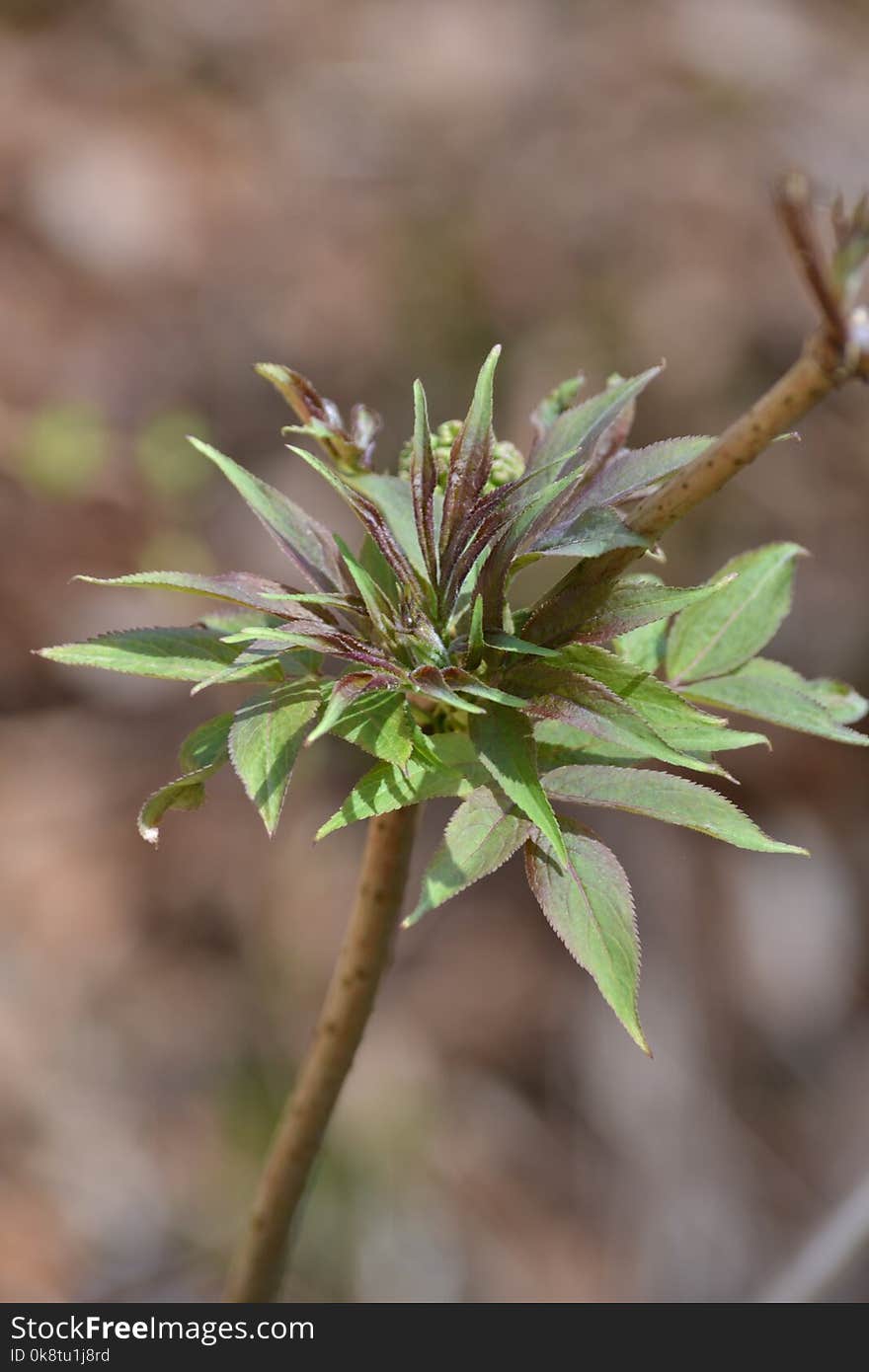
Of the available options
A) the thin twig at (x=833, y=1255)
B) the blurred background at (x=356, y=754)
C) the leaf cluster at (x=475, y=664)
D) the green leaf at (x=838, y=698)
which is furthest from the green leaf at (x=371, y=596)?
the blurred background at (x=356, y=754)

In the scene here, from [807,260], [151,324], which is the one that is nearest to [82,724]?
[151,324]

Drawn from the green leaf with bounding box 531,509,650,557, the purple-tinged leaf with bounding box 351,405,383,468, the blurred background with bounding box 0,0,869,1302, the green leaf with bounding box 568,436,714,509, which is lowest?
the blurred background with bounding box 0,0,869,1302

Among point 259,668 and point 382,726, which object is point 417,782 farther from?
point 259,668

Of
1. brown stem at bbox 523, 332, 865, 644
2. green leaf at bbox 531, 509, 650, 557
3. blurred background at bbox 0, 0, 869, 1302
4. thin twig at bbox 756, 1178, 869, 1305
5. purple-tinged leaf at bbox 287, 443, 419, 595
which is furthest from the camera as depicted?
blurred background at bbox 0, 0, 869, 1302

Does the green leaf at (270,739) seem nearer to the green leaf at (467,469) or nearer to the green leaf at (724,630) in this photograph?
the green leaf at (467,469)

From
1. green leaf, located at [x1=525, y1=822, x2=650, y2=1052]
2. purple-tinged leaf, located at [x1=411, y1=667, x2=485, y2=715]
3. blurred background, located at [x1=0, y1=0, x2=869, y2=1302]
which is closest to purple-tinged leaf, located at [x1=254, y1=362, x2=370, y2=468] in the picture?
purple-tinged leaf, located at [x1=411, y1=667, x2=485, y2=715]

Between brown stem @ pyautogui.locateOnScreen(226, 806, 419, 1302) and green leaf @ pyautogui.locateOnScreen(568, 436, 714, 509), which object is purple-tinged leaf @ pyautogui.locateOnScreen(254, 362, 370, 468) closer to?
A: green leaf @ pyautogui.locateOnScreen(568, 436, 714, 509)
